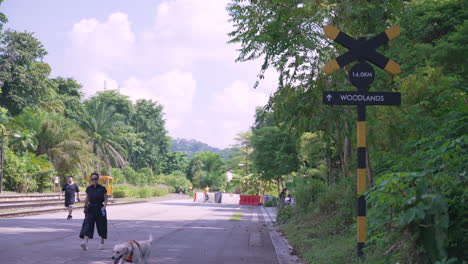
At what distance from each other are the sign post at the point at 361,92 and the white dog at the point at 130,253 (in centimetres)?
352

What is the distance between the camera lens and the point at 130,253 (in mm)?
8523

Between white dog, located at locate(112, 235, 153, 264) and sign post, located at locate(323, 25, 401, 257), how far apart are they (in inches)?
139


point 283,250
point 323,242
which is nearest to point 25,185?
point 283,250

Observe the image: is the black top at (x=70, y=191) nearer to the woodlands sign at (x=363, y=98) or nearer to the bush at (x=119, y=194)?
the woodlands sign at (x=363, y=98)

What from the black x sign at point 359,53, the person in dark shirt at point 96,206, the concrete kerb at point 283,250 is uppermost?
the black x sign at point 359,53

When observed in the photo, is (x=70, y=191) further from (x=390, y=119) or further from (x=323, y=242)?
(x=390, y=119)

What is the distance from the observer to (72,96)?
84188 millimetres

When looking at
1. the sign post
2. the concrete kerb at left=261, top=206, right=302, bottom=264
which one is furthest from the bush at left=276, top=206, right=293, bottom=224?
the sign post

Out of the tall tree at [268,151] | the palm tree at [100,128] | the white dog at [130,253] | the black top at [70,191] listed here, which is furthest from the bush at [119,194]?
the white dog at [130,253]

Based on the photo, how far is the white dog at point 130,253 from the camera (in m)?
8.41

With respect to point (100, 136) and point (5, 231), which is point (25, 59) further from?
point (5, 231)

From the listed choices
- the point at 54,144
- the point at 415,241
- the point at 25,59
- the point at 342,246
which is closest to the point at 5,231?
the point at 342,246

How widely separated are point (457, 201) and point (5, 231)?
14117 millimetres

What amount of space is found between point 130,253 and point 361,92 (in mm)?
4440
